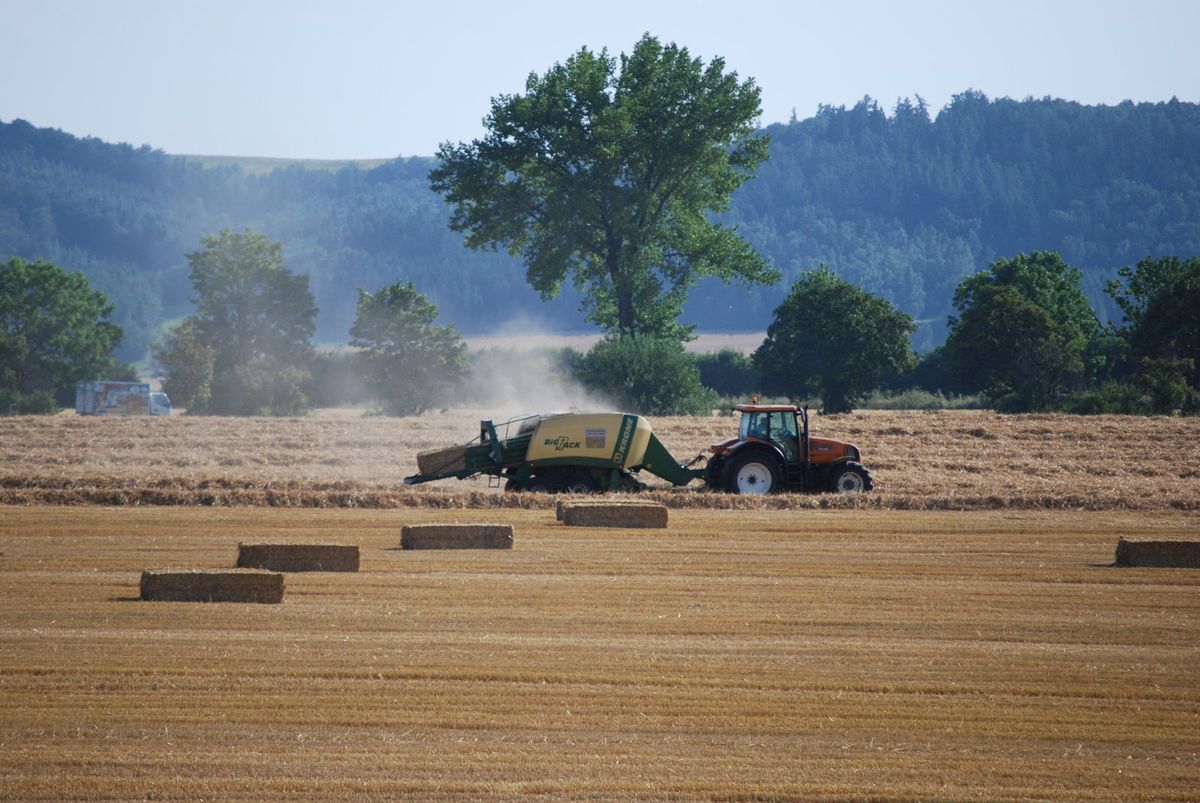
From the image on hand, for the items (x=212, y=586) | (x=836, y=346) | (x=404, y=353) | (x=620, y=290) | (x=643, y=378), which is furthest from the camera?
(x=404, y=353)

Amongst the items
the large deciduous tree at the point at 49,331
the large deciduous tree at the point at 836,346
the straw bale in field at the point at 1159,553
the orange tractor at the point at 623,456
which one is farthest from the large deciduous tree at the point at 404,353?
the straw bale in field at the point at 1159,553

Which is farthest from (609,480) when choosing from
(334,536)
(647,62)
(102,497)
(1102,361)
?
(1102,361)

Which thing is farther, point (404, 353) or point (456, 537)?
point (404, 353)

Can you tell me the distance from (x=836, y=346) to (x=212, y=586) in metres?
45.8

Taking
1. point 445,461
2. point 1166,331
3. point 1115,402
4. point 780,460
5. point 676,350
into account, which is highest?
point 1166,331

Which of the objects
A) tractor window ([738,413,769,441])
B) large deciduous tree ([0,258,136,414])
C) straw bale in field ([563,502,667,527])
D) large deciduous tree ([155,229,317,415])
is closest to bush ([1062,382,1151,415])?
tractor window ([738,413,769,441])

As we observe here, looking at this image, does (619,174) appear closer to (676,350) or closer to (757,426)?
(676,350)

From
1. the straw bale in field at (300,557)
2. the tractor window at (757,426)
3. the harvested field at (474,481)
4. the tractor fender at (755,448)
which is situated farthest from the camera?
the tractor window at (757,426)

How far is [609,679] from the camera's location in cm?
1112

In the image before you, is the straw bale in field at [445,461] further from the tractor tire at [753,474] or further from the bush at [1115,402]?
the bush at [1115,402]

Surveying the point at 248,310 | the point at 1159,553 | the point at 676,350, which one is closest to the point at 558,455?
the point at 1159,553

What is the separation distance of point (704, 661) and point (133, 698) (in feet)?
15.2

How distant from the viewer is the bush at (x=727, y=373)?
3177 inches

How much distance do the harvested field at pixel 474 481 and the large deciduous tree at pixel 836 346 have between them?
14930 mm
